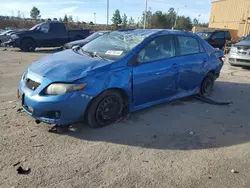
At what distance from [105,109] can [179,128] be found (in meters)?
1.30

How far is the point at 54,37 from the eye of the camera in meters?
16.5

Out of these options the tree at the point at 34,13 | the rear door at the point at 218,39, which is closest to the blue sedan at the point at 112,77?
Result: the rear door at the point at 218,39

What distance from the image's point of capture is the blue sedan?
143 inches

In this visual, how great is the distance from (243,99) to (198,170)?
3.81 meters

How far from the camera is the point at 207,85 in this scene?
6.21m

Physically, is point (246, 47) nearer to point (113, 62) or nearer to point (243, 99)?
point (243, 99)

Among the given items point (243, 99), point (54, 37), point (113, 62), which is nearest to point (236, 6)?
point (54, 37)

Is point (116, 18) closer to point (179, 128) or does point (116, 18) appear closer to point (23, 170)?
point (179, 128)

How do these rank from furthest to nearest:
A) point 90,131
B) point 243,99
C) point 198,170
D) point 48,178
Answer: point 243,99 < point 90,131 < point 198,170 < point 48,178

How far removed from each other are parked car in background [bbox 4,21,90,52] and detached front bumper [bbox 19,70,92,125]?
13009 millimetres

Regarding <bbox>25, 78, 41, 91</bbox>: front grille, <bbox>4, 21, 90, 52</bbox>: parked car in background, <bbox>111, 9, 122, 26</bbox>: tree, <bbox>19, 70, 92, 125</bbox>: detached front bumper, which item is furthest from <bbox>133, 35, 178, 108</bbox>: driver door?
<bbox>111, 9, 122, 26</bbox>: tree

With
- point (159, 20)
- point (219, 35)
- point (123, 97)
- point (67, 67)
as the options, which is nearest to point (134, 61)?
point (123, 97)

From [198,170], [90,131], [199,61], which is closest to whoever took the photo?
[198,170]

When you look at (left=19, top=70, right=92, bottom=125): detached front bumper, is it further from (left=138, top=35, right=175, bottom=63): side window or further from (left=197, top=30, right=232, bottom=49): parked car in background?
(left=197, top=30, right=232, bottom=49): parked car in background
